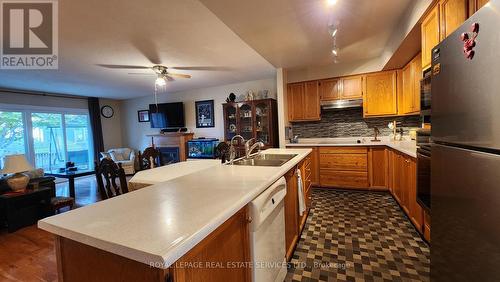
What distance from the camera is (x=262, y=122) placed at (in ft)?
15.4

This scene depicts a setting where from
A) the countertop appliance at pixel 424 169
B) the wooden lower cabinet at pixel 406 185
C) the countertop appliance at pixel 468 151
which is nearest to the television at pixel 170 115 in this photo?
the wooden lower cabinet at pixel 406 185

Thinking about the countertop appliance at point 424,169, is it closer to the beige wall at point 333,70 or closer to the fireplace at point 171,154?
the beige wall at point 333,70

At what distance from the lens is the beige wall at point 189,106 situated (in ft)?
16.9

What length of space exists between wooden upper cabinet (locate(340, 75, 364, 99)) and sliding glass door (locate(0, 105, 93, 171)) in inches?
276

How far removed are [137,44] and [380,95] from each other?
3794mm

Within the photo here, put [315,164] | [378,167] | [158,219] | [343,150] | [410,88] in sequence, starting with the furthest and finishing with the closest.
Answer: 1. [315,164]
2. [343,150]
3. [378,167]
4. [410,88]
5. [158,219]

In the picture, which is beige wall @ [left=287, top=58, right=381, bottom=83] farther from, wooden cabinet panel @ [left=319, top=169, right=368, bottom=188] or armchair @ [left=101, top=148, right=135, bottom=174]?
armchair @ [left=101, top=148, right=135, bottom=174]

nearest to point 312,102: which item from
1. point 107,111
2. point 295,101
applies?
point 295,101

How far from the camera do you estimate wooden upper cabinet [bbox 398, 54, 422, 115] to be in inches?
111

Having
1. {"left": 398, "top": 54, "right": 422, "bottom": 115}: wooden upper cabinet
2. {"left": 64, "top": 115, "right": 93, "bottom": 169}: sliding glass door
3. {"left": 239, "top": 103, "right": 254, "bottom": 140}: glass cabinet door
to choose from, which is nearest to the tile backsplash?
{"left": 398, "top": 54, "right": 422, "bottom": 115}: wooden upper cabinet

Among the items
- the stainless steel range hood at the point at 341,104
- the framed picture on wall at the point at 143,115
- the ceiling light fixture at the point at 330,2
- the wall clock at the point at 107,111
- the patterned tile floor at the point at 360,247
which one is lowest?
the patterned tile floor at the point at 360,247

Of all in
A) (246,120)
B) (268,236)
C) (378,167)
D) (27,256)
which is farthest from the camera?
(246,120)

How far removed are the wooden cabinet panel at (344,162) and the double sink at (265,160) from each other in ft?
5.12

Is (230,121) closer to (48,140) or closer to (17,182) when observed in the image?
(17,182)
